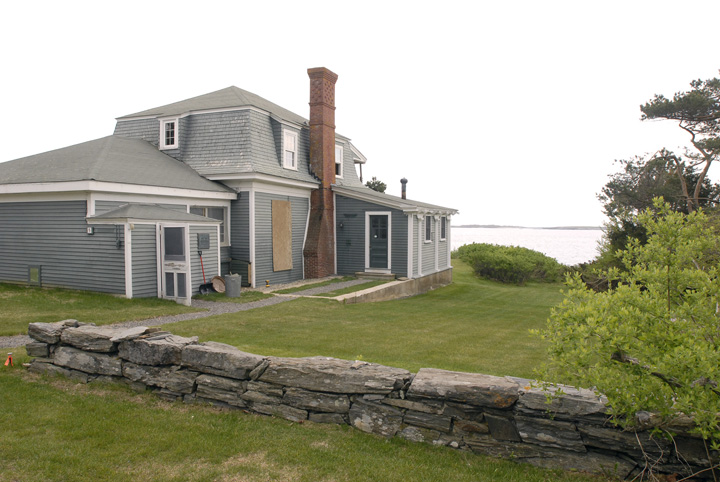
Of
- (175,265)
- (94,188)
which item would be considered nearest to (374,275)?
(175,265)

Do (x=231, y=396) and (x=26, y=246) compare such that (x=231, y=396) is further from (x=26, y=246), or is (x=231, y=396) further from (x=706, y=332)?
(x=26, y=246)

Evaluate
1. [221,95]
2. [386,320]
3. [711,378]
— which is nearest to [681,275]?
[711,378]

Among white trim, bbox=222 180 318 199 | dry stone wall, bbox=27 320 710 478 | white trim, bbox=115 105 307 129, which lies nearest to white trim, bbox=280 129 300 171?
white trim, bbox=115 105 307 129

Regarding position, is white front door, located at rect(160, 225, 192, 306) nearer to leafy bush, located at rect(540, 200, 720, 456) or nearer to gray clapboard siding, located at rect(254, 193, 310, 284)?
gray clapboard siding, located at rect(254, 193, 310, 284)

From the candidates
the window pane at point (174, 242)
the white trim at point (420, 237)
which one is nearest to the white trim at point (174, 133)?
the window pane at point (174, 242)

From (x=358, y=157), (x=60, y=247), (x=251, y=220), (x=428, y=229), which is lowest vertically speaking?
(x=60, y=247)

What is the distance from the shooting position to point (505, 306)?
19.6 m

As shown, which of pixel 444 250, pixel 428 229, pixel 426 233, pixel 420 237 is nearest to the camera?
pixel 420 237

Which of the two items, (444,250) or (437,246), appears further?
(444,250)

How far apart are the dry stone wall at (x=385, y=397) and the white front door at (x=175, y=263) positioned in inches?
284

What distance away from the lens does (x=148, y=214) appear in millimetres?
13812

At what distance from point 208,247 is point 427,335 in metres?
7.35

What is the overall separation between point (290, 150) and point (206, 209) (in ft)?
14.8

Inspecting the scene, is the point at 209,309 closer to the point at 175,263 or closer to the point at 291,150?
the point at 175,263
